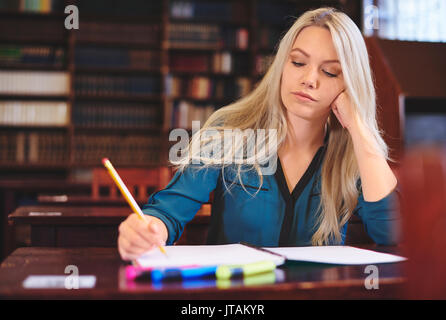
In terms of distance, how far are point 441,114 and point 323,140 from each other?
1.15 m

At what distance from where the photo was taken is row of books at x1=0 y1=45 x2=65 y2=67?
4.63 meters

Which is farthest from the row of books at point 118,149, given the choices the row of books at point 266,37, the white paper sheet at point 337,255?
the white paper sheet at point 337,255

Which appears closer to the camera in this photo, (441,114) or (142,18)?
(441,114)

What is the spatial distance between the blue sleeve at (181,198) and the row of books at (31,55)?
12.6ft

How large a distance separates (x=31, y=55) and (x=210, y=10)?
5.79 feet

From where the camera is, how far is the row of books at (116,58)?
470 centimetres

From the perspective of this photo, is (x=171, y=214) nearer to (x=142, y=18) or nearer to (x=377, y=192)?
(x=377, y=192)

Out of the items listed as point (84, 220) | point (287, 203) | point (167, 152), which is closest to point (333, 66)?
point (287, 203)

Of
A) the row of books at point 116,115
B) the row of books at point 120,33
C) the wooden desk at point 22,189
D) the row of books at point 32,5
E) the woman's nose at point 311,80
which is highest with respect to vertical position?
the row of books at point 32,5

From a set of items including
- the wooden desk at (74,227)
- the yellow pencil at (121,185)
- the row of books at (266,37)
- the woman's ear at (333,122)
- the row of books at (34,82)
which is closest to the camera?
the yellow pencil at (121,185)

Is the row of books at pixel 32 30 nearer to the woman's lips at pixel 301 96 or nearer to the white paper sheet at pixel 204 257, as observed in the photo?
the woman's lips at pixel 301 96

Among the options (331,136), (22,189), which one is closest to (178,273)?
(331,136)

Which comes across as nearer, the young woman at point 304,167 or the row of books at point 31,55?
the young woman at point 304,167

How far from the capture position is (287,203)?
1313 millimetres
